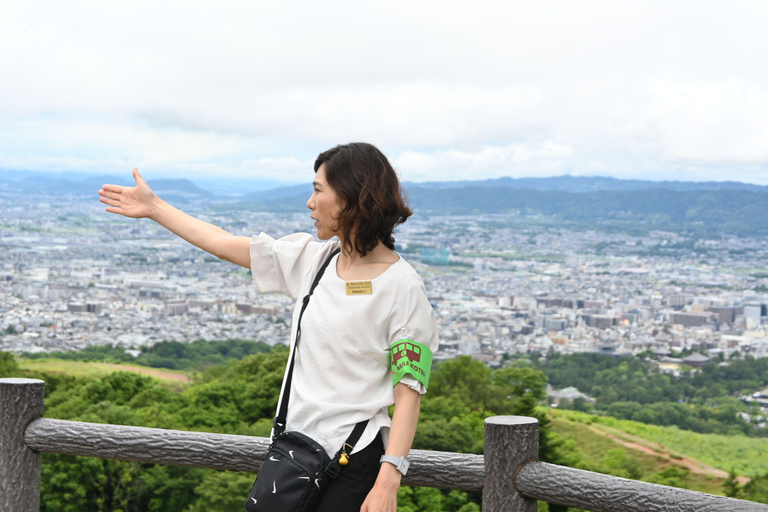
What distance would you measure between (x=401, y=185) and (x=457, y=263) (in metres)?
67.9

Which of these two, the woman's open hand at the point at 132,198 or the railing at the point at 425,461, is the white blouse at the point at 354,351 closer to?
the railing at the point at 425,461

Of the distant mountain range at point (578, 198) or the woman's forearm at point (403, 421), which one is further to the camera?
the distant mountain range at point (578, 198)

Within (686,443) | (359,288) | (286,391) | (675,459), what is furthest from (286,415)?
(686,443)

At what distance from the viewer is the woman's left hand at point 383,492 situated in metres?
1.42

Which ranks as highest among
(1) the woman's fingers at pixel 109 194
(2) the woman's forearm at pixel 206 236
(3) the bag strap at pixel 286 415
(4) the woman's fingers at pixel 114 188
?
(4) the woman's fingers at pixel 114 188

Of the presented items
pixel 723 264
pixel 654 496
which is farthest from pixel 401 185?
pixel 723 264

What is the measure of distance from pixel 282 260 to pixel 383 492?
61 centimetres

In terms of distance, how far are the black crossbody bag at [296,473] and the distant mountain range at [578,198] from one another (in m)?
63.1

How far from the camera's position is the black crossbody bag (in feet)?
4.76

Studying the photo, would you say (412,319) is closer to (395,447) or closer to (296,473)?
(395,447)

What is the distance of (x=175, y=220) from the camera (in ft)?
6.17

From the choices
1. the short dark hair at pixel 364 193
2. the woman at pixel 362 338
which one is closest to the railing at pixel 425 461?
the woman at pixel 362 338

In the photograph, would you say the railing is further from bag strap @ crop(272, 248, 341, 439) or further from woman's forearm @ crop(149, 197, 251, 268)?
woman's forearm @ crop(149, 197, 251, 268)

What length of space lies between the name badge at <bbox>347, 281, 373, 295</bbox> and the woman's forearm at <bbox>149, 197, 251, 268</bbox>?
34 cm
